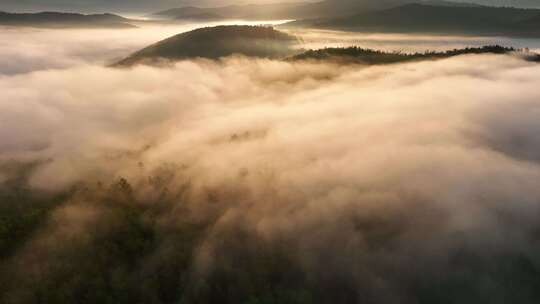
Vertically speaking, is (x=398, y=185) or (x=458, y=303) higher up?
(x=398, y=185)

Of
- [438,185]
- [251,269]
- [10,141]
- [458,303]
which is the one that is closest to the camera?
[458,303]

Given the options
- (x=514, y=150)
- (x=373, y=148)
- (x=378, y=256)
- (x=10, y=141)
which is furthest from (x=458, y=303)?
(x=10, y=141)

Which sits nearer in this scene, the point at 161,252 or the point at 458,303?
the point at 458,303

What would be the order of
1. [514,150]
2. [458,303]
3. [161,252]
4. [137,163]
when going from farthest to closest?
[137,163], [514,150], [161,252], [458,303]

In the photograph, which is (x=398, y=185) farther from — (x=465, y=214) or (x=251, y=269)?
(x=251, y=269)

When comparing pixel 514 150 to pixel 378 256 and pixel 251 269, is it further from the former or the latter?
pixel 251 269

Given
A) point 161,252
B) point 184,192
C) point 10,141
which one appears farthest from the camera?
point 10,141

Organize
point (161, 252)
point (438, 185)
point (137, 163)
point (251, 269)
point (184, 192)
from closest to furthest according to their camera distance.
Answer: point (251, 269) < point (161, 252) < point (438, 185) < point (184, 192) < point (137, 163)

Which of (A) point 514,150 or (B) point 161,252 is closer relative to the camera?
(B) point 161,252

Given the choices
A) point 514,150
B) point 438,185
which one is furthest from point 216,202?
point 514,150
